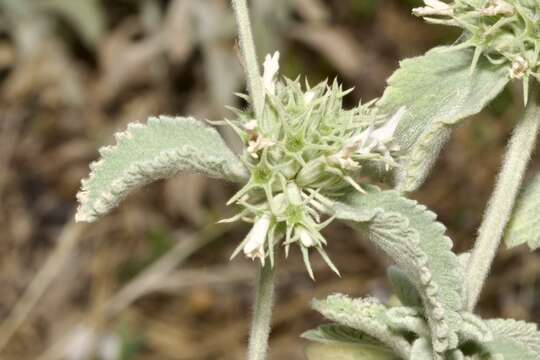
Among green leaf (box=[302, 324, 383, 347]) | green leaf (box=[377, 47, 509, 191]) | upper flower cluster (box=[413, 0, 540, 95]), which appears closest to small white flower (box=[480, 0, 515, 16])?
upper flower cluster (box=[413, 0, 540, 95])

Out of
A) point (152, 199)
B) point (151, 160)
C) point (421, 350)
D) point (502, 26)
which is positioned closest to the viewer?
point (151, 160)

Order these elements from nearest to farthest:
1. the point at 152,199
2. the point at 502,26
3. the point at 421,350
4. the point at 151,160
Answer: the point at 151,160 → the point at 421,350 → the point at 502,26 → the point at 152,199

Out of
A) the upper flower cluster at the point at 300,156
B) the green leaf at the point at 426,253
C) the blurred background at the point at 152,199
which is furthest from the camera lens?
the blurred background at the point at 152,199

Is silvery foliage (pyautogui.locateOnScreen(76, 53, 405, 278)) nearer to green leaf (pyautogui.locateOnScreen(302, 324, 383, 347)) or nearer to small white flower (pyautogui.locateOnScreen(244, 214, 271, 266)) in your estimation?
small white flower (pyautogui.locateOnScreen(244, 214, 271, 266))

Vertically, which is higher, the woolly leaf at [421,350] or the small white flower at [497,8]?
the small white flower at [497,8]

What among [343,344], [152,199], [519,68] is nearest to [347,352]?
[343,344]

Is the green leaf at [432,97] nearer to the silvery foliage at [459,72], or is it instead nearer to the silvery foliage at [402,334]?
the silvery foliage at [459,72]

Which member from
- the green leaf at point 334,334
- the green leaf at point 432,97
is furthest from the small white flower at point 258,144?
the green leaf at point 334,334

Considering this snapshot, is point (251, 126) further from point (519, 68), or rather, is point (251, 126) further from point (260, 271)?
point (519, 68)

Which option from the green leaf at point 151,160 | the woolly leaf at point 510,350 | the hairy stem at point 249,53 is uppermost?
the hairy stem at point 249,53
